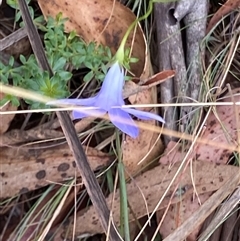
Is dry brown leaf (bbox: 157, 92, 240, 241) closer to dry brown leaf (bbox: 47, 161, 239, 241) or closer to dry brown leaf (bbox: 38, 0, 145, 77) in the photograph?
dry brown leaf (bbox: 47, 161, 239, 241)

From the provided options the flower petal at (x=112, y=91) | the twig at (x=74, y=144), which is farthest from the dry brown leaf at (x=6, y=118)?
the flower petal at (x=112, y=91)

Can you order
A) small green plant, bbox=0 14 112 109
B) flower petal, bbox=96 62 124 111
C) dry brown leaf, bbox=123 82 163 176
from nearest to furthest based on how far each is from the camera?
flower petal, bbox=96 62 124 111
small green plant, bbox=0 14 112 109
dry brown leaf, bbox=123 82 163 176

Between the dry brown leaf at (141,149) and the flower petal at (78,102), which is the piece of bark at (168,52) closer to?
the dry brown leaf at (141,149)

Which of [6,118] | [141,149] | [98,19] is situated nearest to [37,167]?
[6,118]

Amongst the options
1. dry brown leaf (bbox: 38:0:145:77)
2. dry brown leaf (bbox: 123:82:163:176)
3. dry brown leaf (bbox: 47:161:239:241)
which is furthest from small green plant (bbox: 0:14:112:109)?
dry brown leaf (bbox: 47:161:239:241)

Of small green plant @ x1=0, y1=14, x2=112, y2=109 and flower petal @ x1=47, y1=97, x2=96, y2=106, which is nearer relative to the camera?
flower petal @ x1=47, y1=97, x2=96, y2=106

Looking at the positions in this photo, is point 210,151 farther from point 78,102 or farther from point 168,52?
point 78,102

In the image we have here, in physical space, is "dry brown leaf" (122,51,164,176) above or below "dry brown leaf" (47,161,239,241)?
above
